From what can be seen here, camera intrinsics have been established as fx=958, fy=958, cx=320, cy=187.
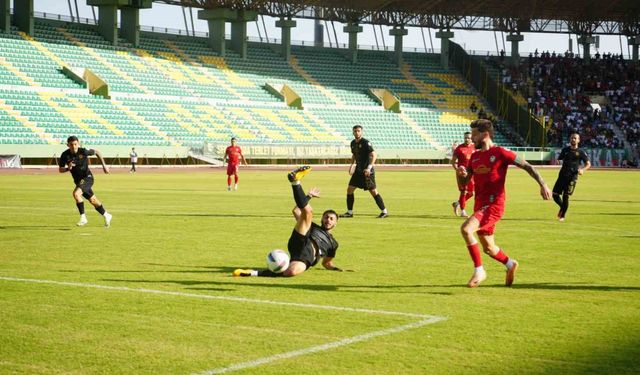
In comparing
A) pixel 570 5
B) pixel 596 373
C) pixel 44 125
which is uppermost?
pixel 570 5

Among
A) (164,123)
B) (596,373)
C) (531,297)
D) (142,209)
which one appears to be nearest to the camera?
(596,373)

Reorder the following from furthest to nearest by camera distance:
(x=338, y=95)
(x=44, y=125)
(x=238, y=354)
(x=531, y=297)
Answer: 1. (x=338, y=95)
2. (x=44, y=125)
3. (x=531, y=297)
4. (x=238, y=354)

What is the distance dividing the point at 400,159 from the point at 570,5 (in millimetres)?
26872

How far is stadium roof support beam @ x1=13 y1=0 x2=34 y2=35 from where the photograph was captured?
6750 centimetres

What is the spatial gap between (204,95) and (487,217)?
2434 inches

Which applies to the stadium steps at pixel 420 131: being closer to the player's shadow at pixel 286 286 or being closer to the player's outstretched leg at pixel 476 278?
the player's outstretched leg at pixel 476 278

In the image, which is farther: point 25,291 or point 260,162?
point 260,162

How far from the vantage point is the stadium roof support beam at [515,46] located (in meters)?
93.4

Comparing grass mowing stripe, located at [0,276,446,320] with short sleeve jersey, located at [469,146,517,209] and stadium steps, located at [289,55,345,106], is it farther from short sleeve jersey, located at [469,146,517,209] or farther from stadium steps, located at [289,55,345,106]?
stadium steps, located at [289,55,345,106]

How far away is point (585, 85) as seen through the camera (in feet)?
296

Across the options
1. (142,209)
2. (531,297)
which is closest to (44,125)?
(142,209)

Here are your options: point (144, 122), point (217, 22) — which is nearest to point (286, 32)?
point (217, 22)

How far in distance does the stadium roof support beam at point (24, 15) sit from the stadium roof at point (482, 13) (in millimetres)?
16909

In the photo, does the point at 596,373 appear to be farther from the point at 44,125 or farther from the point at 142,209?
the point at 44,125
